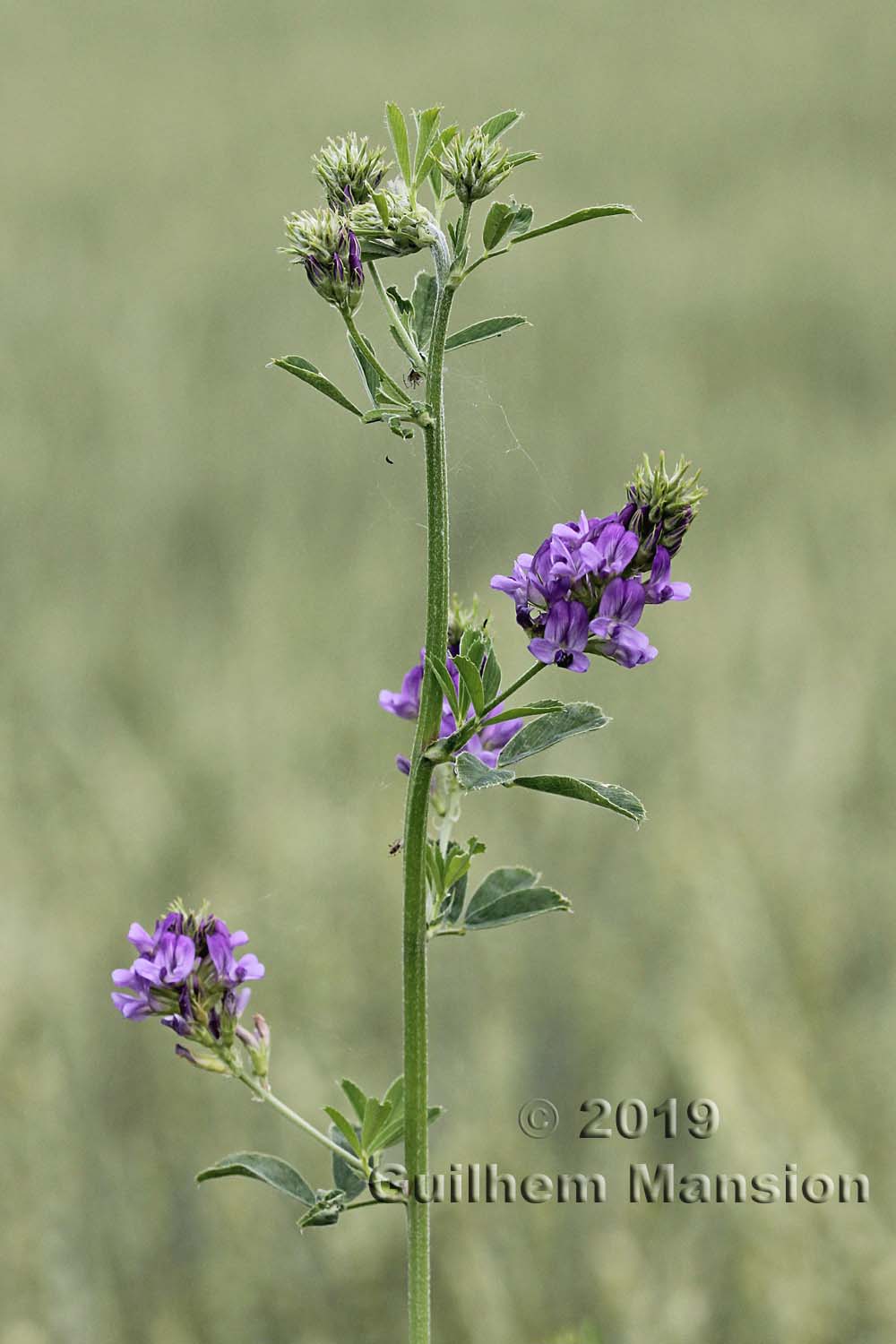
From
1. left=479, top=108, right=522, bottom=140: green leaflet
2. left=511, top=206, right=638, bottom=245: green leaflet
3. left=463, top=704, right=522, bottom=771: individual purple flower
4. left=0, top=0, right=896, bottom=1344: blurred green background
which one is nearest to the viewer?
left=511, top=206, right=638, bottom=245: green leaflet

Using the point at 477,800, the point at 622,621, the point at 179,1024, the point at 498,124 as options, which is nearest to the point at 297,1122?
the point at 179,1024

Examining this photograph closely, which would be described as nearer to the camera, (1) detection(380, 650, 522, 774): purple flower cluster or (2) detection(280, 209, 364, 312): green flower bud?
(2) detection(280, 209, 364, 312): green flower bud

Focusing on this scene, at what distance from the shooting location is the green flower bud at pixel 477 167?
112cm

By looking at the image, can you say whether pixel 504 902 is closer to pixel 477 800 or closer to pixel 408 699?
pixel 408 699

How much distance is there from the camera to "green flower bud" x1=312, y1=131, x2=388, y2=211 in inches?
46.6

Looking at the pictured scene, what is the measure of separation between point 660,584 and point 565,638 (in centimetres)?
8

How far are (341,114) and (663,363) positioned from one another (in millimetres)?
4622

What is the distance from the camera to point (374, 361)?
1120mm

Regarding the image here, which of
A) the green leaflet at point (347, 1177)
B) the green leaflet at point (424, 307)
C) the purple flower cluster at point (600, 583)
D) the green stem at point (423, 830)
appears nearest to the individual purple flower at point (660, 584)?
the purple flower cluster at point (600, 583)

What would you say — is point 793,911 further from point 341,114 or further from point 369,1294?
point 341,114

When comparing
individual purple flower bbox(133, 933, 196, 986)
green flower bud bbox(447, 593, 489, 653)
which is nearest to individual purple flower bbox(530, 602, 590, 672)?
green flower bud bbox(447, 593, 489, 653)

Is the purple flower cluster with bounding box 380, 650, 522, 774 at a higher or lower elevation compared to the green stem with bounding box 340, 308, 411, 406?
lower

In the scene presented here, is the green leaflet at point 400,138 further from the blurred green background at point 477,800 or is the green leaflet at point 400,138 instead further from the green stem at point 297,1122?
the green stem at point 297,1122

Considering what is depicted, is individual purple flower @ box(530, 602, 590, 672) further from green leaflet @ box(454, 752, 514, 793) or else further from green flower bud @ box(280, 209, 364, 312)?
green flower bud @ box(280, 209, 364, 312)
